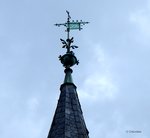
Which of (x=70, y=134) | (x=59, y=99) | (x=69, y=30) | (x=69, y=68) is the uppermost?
(x=69, y=30)

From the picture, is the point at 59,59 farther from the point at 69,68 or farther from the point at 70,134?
the point at 70,134

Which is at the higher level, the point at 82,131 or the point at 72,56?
the point at 72,56

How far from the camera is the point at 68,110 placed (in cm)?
3005

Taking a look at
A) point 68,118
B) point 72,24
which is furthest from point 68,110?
point 72,24

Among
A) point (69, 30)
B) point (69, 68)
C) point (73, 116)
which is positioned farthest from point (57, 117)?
point (69, 30)

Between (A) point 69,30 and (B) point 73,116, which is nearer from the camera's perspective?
(B) point 73,116

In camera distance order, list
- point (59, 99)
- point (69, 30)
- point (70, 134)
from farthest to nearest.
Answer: point (69, 30) < point (59, 99) < point (70, 134)

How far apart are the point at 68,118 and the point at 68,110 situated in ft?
3.34

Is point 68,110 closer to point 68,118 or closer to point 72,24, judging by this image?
point 68,118

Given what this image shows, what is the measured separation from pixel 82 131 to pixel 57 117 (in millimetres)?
1891

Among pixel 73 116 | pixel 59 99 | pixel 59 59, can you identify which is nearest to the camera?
pixel 73 116

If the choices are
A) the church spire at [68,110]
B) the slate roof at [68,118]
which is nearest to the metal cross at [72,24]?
the church spire at [68,110]

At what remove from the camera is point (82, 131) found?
28188 mm

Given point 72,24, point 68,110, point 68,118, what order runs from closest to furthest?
point 68,118, point 68,110, point 72,24
